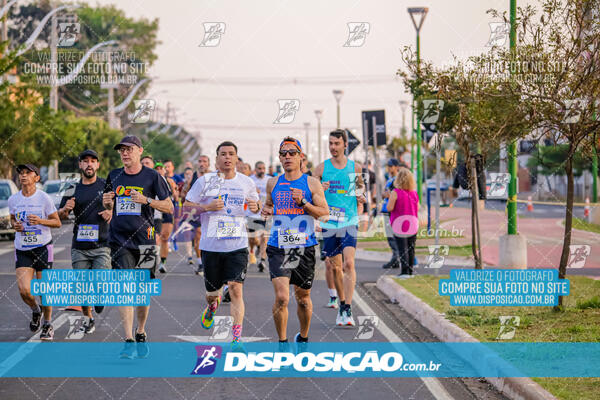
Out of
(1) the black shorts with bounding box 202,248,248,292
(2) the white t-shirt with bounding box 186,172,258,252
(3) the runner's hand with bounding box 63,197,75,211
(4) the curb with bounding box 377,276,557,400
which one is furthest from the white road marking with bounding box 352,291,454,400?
(3) the runner's hand with bounding box 63,197,75,211

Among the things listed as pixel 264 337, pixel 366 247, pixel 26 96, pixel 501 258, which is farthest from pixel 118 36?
pixel 264 337

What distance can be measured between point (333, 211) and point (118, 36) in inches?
3024

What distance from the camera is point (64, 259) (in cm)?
2028

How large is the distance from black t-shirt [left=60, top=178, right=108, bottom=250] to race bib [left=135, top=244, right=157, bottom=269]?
1398 mm

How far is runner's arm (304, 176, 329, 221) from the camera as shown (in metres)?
8.49

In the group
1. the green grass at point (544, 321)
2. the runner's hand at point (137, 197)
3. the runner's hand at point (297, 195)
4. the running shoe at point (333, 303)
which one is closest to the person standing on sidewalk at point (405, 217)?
the green grass at point (544, 321)

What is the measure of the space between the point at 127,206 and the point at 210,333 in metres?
2.15

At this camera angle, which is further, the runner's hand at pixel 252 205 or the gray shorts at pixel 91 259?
the gray shorts at pixel 91 259

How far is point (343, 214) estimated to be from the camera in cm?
1091

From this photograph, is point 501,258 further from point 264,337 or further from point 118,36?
point 118,36

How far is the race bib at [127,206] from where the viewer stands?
8.90m

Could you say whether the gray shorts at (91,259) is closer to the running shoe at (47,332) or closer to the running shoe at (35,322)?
the running shoe at (47,332)

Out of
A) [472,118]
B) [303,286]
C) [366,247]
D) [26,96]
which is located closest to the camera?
[303,286]

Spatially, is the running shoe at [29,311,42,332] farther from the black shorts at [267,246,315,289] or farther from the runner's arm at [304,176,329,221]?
the runner's arm at [304,176,329,221]
